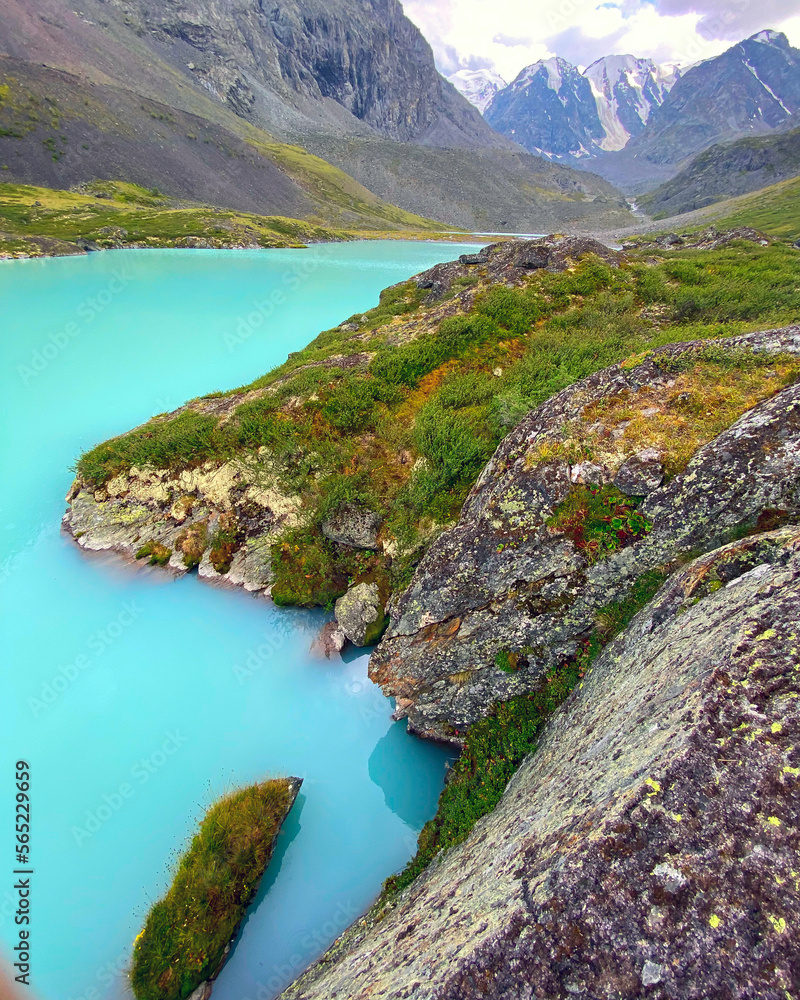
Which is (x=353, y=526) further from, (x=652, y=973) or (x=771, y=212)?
(x=771, y=212)

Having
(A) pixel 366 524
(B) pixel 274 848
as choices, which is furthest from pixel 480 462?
(B) pixel 274 848

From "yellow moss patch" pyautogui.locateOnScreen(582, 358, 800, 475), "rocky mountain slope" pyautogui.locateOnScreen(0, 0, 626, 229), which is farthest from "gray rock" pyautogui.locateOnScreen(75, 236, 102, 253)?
"yellow moss patch" pyautogui.locateOnScreen(582, 358, 800, 475)

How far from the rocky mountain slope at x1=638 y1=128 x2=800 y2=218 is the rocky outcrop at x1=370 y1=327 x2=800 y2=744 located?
213281mm

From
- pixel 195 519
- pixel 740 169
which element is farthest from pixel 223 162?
pixel 740 169
